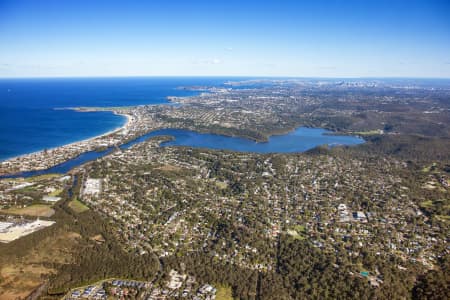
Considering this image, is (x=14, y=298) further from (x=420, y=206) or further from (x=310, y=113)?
(x=310, y=113)

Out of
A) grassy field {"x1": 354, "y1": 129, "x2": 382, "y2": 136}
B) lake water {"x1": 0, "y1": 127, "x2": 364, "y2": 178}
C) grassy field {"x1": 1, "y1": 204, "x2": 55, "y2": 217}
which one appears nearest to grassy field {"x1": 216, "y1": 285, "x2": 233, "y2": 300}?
grassy field {"x1": 1, "y1": 204, "x2": 55, "y2": 217}

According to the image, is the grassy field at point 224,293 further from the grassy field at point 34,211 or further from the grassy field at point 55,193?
the grassy field at point 55,193

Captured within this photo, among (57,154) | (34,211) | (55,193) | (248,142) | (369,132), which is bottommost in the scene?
(34,211)

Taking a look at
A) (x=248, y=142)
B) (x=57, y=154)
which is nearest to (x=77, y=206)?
(x=57, y=154)

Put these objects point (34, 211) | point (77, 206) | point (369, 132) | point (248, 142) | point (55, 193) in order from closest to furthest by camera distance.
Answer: point (34, 211) → point (77, 206) → point (55, 193) → point (248, 142) → point (369, 132)

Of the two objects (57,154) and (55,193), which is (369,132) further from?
(55,193)

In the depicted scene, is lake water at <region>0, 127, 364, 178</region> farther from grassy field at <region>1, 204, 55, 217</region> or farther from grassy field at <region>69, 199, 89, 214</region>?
grassy field at <region>1, 204, 55, 217</region>

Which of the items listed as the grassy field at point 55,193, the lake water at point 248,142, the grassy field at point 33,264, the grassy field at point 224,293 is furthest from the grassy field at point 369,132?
the grassy field at point 33,264
